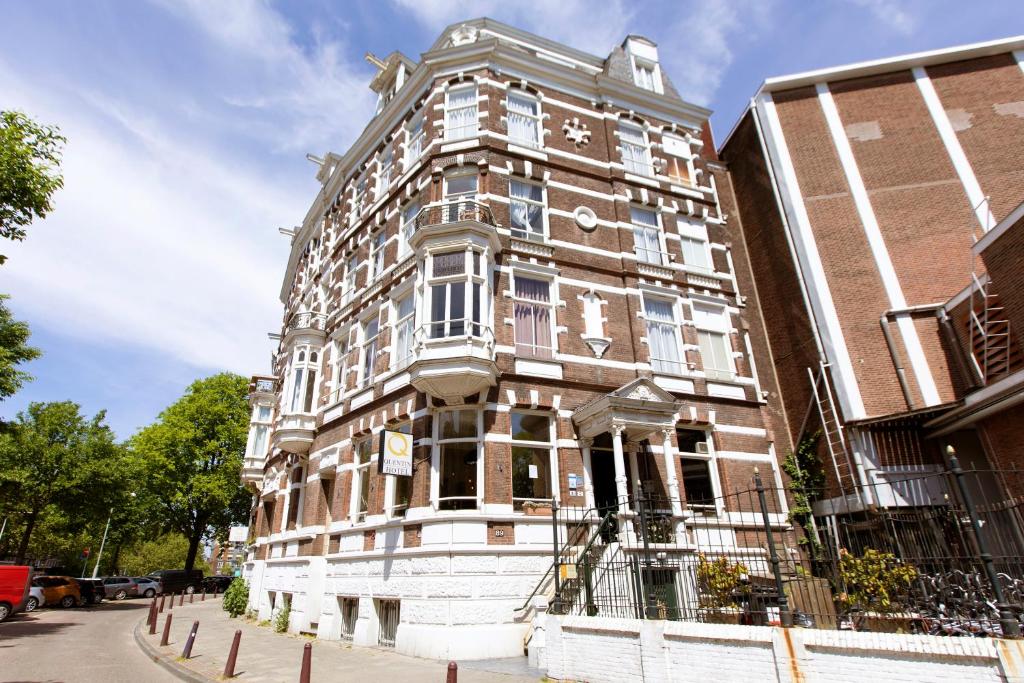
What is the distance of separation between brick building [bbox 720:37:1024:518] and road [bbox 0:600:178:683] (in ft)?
64.5

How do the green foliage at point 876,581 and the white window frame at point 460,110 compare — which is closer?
the green foliage at point 876,581

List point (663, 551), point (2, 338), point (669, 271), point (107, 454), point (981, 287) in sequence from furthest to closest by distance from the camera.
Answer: point (107, 454)
point (2, 338)
point (669, 271)
point (981, 287)
point (663, 551)

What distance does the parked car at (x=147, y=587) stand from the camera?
42344 millimetres

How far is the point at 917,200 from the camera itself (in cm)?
2030

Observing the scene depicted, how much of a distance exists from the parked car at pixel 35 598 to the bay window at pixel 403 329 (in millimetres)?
25921

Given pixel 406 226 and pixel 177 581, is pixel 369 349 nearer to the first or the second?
pixel 406 226

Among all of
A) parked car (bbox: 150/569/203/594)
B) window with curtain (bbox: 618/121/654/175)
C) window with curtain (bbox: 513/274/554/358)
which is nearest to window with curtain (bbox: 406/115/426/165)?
window with curtain (bbox: 513/274/554/358)

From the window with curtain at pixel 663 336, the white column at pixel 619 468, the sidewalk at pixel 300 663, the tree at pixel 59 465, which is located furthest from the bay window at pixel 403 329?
the tree at pixel 59 465

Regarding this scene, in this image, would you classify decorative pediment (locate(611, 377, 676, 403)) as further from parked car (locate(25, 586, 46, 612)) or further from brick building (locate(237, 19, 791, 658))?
parked car (locate(25, 586, 46, 612))

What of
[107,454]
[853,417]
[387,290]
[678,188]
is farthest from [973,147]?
[107,454]

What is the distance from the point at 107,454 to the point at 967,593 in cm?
3769

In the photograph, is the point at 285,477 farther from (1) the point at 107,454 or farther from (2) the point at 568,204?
(2) the point at 568,204

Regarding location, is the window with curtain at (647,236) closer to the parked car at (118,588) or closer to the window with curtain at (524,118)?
the window with curtain at (524,118)

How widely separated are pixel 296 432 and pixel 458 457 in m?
10.1
